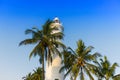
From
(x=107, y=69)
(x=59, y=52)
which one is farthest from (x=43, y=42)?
(x=107, y=69)

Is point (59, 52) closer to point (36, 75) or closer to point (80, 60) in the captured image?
point (80, 60)

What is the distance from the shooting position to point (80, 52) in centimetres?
5397

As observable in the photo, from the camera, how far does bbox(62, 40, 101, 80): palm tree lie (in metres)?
51.7

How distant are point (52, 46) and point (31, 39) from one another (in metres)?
4.42

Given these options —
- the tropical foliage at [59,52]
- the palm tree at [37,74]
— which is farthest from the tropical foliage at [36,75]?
the tropical foliage at [59,52]

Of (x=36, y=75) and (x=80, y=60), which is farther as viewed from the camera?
(x=36, y=75)

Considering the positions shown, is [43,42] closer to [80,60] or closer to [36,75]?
[80,60]

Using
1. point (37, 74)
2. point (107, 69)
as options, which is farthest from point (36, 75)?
point (107, 69)

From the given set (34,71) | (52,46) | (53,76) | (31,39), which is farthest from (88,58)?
(34,71)

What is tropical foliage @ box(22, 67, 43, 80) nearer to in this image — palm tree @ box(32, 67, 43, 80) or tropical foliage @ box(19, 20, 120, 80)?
palm tree @ box(32, 67, 43, 80)

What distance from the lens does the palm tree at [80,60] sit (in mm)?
51719

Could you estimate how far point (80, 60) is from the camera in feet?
174

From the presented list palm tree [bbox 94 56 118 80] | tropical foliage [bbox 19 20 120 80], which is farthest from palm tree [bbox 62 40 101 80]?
palm tree [bbox 94 56 118 80]

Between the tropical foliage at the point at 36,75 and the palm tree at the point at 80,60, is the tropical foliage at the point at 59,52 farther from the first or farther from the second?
the tropical foliage at the point at 36,75
